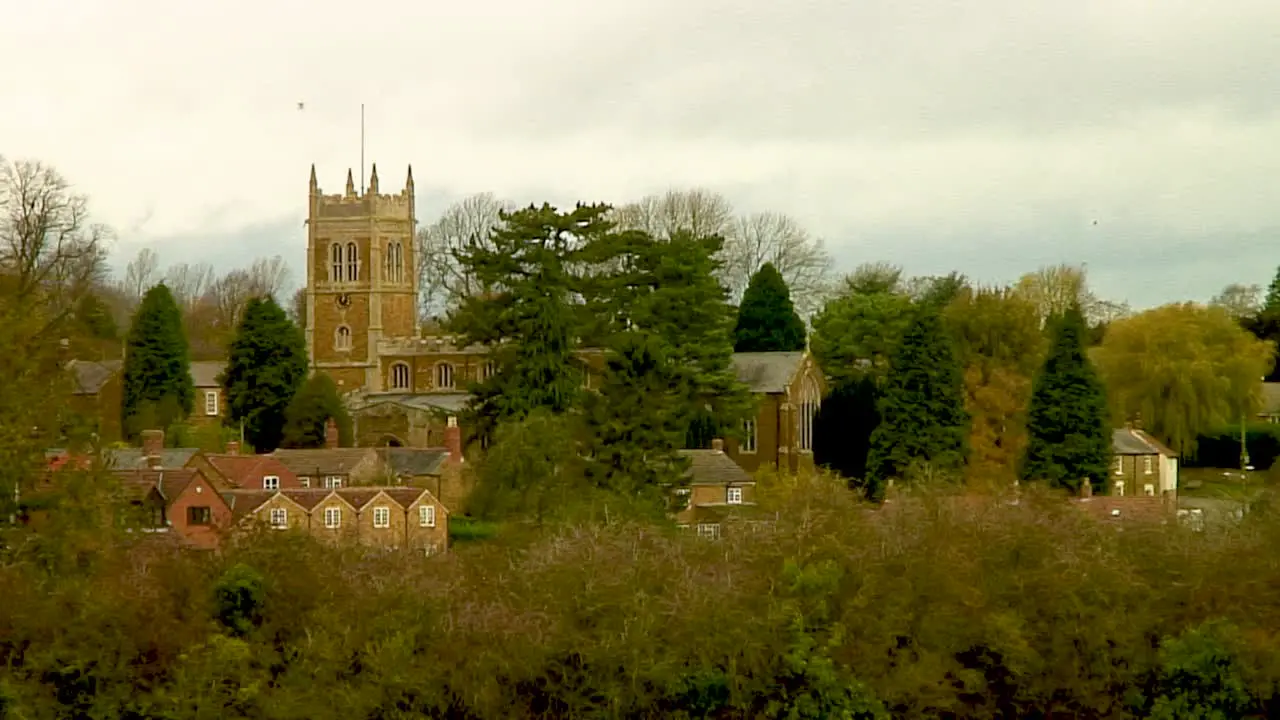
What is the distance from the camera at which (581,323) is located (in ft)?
170

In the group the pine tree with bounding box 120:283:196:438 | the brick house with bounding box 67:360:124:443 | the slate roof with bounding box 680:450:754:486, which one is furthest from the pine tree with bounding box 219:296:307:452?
the slate roof with bounding box 680:450:754:486

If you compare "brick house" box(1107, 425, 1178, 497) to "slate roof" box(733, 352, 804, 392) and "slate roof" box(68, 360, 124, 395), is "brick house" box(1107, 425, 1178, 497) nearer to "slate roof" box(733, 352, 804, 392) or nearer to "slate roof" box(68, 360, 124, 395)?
"slate roof" box(733, 352, 804, 392)

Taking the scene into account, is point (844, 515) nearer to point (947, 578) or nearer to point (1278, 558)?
point (947, 578)

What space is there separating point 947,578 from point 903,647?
0.96m

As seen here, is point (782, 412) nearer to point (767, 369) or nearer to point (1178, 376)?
point (767, 369)

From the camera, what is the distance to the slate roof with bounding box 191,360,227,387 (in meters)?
65.1

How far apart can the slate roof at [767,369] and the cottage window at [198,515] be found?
21330mm

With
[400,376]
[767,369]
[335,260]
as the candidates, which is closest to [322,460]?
[767,369]

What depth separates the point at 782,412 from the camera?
5678 centimetres

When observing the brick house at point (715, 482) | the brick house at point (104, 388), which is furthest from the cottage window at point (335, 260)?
the brick house at point (715, 482)

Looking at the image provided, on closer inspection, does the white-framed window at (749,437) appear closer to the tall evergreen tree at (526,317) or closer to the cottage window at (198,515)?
the tall evergreen tree at (526,317)

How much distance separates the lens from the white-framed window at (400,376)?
64188 millimetres

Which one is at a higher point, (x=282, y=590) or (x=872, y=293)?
(x=872, y=293)

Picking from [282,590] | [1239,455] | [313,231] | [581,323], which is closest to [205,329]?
[313,231]
